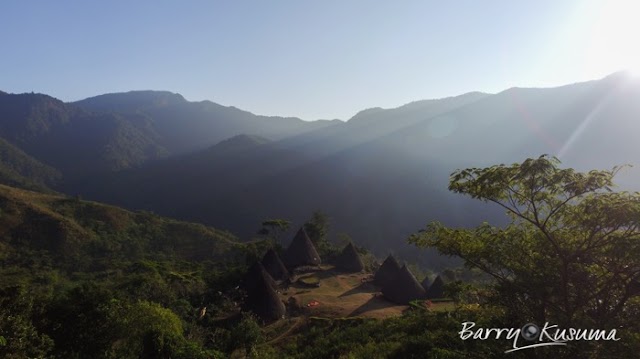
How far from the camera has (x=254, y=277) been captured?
90.7 feet

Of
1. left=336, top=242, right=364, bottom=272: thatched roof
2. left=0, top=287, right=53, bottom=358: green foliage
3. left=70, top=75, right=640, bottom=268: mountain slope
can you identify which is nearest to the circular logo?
left=0, top=287, right=53, bottom=358: green foliage

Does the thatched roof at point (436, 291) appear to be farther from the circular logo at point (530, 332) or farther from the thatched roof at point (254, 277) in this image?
the circular logo at point (530, 332)

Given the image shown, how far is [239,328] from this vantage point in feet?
60.1

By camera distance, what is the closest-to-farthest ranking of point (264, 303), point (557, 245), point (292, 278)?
1. point (557, 245)
2. point (264, 303)
3. point (292, 278)

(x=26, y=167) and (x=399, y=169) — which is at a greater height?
(x=26, y=167)

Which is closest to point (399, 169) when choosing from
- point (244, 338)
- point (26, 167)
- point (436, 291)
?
point (436, 291)

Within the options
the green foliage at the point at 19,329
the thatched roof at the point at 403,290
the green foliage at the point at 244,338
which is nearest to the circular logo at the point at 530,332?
the green foliage at the point at 244,338

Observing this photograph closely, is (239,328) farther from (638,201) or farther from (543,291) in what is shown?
(638,201)

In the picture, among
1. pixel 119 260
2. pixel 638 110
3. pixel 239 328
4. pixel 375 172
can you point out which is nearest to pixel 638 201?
pixel 239 328

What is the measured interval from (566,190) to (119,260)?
55.1 meters

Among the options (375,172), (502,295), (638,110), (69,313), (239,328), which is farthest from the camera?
(375,172)

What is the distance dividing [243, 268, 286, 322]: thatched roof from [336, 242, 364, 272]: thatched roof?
13.3 m

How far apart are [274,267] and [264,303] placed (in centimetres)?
814

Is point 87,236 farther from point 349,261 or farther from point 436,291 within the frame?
point 436,291
